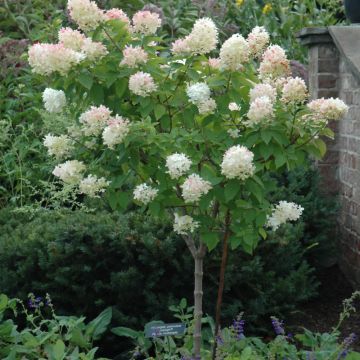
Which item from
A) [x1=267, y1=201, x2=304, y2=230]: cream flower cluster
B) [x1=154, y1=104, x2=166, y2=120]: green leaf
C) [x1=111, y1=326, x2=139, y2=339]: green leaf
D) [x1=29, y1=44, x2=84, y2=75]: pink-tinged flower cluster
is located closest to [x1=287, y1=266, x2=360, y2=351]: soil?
[x1=111, y1=326, x2=139, y2=339]: green leaf

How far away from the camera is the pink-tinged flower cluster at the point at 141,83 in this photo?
115 inches

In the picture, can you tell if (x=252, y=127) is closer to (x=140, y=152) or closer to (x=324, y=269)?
(x=140, y=152)

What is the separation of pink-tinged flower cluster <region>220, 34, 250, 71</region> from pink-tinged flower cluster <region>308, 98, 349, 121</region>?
32 centimetres

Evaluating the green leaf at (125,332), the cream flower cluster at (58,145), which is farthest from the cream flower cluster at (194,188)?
the green leaf at (125,332)

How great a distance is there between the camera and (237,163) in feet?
9.12

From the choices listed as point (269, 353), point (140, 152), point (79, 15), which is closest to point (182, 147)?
point (140, 152)

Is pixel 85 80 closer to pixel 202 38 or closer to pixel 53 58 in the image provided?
pixel 53 58

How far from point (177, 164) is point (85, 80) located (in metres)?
0.46

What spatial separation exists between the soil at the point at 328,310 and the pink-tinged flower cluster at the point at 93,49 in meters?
2.20

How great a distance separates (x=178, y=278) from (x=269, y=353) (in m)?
0.92

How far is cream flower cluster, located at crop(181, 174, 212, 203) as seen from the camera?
2.87 meters

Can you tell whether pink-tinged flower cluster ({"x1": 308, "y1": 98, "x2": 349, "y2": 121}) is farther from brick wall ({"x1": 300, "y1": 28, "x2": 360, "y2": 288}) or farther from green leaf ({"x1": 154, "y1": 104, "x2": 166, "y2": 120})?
brick wall ({"x1": 300, "y1": 28, "x2": 360, "y2": 288})

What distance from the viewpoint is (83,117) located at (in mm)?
3076

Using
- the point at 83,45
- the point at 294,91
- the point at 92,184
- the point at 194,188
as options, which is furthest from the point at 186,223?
the point at 83,45
